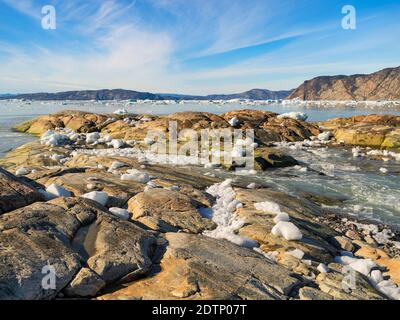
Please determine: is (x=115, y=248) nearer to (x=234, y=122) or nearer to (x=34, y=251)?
(x=34, y=251)

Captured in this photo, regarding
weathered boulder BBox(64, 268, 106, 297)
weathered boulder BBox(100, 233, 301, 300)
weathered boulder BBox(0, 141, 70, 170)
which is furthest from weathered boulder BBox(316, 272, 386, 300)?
weathered boulder BBox(0, 141, 70, 170)

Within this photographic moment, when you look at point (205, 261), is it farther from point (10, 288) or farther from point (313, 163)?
point (313, 163)

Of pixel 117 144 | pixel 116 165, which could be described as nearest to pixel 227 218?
pixel 116 165

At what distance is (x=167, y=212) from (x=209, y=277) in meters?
4.44

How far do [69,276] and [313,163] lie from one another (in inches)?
1004

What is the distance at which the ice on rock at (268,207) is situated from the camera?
1232 centimetres

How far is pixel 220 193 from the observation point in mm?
15188

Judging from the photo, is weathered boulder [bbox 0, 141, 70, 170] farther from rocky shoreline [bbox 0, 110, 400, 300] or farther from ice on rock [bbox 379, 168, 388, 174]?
ice on rock [bbox 379, 168, 388, 174]

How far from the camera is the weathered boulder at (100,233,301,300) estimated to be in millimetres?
6547

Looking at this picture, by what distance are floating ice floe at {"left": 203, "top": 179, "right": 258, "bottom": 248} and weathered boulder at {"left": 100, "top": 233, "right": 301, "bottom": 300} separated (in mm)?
1146

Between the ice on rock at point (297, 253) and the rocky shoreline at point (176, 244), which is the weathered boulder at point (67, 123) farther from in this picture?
the ice on rock at point (297, 253)

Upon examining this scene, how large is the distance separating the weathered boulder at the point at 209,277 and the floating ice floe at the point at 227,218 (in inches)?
45.1

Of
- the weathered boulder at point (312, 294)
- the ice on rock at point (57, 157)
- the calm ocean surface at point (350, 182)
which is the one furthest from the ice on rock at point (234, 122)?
the weathered boulder at point (312, 294)
